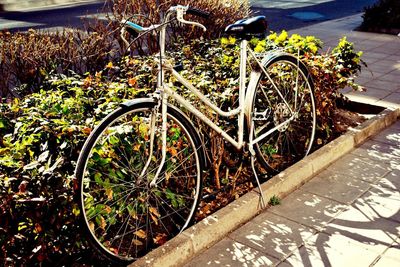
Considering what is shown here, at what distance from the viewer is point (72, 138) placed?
3.54 m

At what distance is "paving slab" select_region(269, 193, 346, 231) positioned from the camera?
414cm

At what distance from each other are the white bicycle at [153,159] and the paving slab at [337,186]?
1.41 feet

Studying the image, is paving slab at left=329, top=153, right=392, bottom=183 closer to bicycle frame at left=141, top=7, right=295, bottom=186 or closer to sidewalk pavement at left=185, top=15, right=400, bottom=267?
sidewalk pavement at left=185, top=15, right=400, bottom=267

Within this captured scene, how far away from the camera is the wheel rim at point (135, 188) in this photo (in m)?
3.45

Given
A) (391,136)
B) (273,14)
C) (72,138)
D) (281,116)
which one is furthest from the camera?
(273,14)

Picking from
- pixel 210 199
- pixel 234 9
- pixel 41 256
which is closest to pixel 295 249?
pixel 210 199

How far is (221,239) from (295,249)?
53cm

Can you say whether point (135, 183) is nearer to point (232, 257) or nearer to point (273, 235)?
point (232, 257)

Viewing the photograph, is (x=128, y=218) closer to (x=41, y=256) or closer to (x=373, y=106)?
(x=41, y=256)

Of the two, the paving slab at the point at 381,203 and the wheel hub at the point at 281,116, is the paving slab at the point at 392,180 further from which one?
the wheel hub at the point at 281,116

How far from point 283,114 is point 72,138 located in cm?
210

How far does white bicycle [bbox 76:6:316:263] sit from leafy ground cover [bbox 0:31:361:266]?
0.51ft

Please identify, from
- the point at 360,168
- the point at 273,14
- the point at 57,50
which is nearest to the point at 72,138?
the point at 57,50

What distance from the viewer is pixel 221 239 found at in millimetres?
3898
